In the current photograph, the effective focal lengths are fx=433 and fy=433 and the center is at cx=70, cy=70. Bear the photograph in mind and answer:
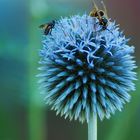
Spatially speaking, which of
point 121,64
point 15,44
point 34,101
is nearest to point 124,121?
point 34,101

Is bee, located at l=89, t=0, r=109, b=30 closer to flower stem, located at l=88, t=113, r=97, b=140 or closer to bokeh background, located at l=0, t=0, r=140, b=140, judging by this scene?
flower stem, located at l=88, t=113, r=97, b=140

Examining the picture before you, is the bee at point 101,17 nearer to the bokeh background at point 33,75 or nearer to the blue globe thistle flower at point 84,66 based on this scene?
the blue globe thistle flower at point 84,66

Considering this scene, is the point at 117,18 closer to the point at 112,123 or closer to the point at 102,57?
the point at 112,123

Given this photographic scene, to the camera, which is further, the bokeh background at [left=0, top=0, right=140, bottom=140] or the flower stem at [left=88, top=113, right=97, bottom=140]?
the bokeh background at [left=0, top=0, right=140, bottom=140]

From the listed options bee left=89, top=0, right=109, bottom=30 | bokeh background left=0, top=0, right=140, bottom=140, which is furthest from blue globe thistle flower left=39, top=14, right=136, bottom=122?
bokeh background left=0, top=0, right=140, bottom=140

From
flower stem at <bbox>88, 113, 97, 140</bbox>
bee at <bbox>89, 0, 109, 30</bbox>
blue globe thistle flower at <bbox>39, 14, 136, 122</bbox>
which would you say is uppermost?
bee at <bbox>89, 0, 109, 30</bbox>

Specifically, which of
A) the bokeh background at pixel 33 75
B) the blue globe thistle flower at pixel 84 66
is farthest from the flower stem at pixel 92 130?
the bokeh background at pixel 33 75
